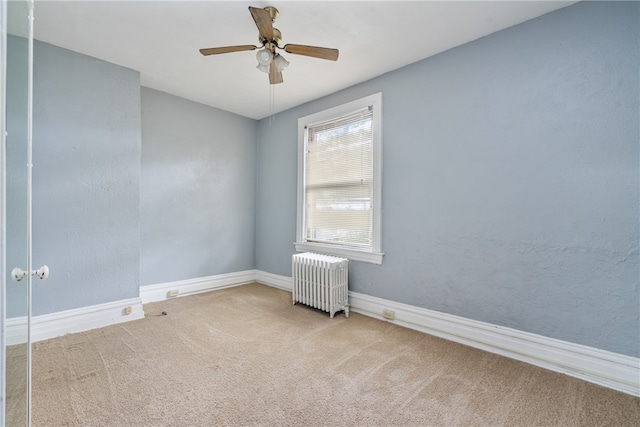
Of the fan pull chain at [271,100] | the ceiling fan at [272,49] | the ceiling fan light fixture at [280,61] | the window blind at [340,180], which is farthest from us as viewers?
the fan pull chain at [271,100]

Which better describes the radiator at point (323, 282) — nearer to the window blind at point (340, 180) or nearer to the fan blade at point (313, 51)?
the window blind at point (340, 180)

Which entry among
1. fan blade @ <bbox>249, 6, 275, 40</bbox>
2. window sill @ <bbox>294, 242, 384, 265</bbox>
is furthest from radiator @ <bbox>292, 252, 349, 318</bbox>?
fan blade @ <bbox>249, 6, 275, 40</bbox>

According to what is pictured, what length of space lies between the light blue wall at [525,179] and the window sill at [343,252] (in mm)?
99

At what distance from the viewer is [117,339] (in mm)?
2457

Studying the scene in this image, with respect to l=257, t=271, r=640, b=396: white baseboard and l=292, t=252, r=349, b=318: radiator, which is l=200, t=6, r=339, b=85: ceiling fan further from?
l=257, t=271, r=640, b=396: white baseboard

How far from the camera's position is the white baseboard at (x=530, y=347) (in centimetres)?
180

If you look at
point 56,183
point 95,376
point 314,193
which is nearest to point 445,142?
point 314,193

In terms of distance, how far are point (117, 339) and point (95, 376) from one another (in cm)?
60

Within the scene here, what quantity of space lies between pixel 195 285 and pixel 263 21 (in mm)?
3211

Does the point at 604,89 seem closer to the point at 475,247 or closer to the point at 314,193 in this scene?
the point at 475,247

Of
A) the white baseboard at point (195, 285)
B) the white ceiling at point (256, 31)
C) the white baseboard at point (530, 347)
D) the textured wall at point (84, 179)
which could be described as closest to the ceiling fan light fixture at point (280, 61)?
the white ceiling at point (256, 31)

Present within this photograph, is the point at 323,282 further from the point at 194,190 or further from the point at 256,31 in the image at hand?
the point at 256,31

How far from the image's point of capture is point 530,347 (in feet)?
6.88

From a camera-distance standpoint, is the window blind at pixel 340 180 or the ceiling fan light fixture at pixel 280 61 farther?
the window blind at pixel 340 180
